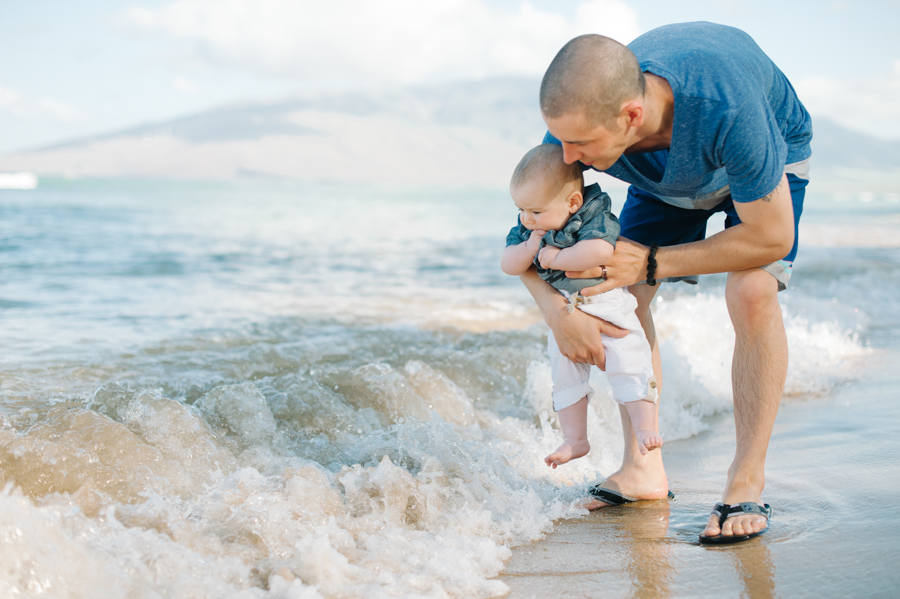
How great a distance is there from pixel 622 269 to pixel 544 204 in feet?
1.22

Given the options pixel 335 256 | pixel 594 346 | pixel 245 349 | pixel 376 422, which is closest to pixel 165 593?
pixel 594 346

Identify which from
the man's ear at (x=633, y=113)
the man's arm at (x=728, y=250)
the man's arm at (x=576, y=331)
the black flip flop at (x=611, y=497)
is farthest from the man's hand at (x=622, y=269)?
the black flip flop at (x=611, y=497)

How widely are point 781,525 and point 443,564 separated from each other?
1195 mm

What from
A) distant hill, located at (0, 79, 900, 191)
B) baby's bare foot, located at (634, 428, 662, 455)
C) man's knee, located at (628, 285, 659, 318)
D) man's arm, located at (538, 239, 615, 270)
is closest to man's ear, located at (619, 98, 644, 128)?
man's arm, located at (538, 239, 615, 270)

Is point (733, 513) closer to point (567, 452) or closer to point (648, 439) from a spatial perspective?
point (648, 439)

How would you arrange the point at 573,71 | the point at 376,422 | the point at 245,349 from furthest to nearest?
1. the point at 245,349
2. the point at 376,422
3. the point at 573,71

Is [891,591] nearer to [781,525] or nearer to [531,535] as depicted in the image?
[781,525]

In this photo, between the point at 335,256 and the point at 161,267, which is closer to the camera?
the point at 161,267

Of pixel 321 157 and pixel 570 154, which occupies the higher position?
pixel 321 157

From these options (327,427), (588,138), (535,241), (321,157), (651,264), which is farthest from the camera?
(321,157)

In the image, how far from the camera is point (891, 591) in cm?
180

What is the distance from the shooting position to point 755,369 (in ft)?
7.97

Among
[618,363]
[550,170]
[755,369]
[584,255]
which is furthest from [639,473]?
[550,170]

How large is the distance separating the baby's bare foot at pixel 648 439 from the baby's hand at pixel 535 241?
0.77m
